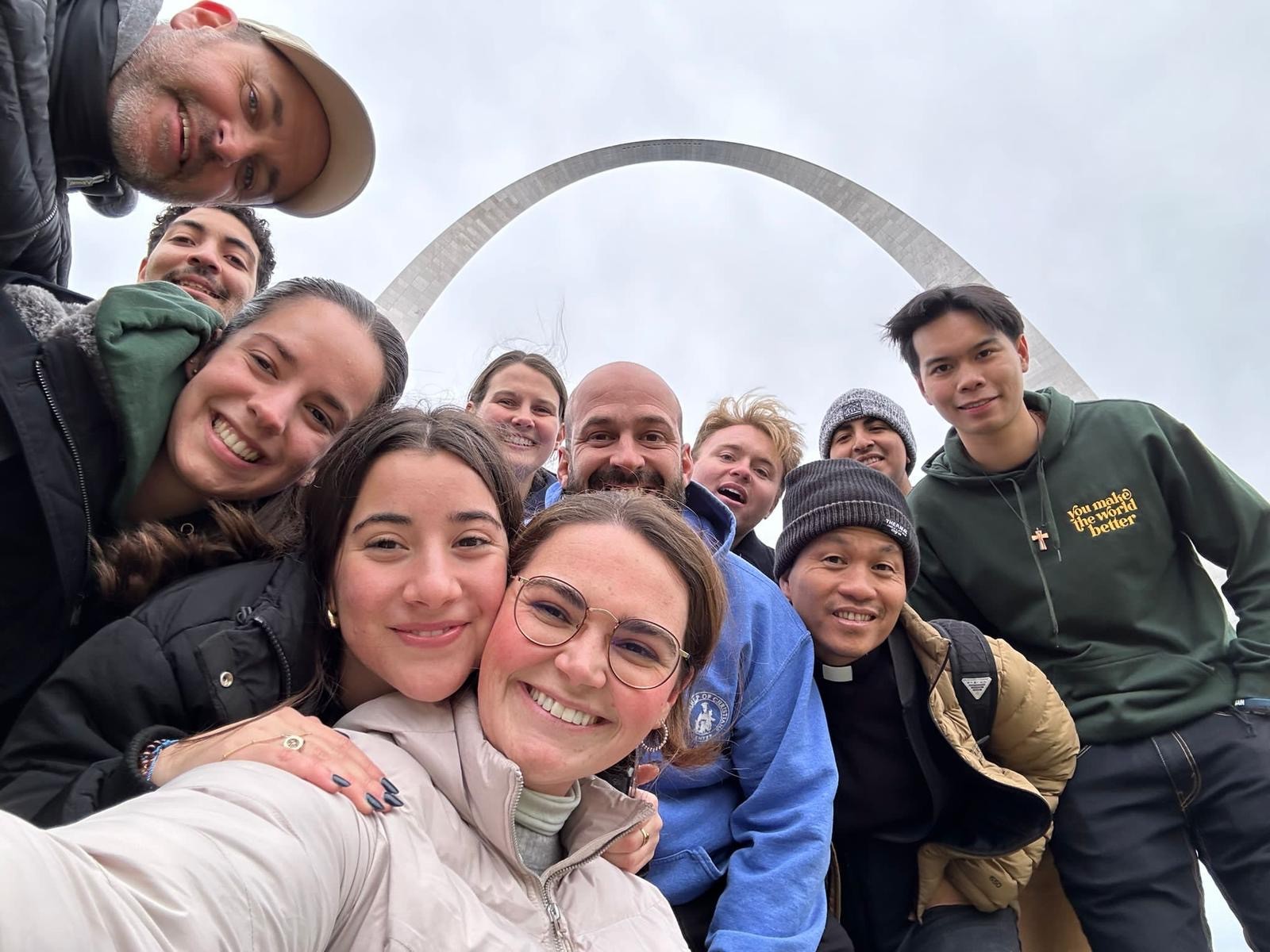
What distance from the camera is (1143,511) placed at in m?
4.34

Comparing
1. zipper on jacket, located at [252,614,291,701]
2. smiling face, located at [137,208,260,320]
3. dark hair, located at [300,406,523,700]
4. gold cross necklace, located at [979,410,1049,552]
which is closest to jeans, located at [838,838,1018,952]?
gold cross necklace, located at [979,410,1049,552]

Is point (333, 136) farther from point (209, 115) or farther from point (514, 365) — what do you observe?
point (514, 365)

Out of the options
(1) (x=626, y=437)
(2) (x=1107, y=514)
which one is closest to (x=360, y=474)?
(1) (x=626, y=437)

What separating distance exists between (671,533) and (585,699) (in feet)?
2.05

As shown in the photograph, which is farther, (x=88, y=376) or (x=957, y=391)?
(x=957, y=391)

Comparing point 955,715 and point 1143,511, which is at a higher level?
point 1143,511

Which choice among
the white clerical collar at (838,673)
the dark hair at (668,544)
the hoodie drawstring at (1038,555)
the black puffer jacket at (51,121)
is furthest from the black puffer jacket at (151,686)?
the hoodie drawstring at (1038,555)

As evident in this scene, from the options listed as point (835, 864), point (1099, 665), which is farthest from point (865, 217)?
point (835, 864)

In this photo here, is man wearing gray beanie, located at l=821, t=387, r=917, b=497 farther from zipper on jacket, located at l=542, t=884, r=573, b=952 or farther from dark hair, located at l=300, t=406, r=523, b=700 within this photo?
zipper on jacket, located at l=542, t=884, r=573, b=952

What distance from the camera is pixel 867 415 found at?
5.69 meters

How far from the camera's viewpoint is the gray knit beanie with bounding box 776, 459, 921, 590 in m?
3.56

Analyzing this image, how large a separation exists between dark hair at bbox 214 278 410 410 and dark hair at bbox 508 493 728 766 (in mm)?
856

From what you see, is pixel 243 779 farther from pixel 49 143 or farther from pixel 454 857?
pixel 49 143

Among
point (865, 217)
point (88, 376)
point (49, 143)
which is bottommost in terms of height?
point (88, 376)
